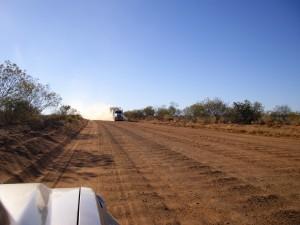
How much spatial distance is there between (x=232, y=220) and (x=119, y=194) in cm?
280

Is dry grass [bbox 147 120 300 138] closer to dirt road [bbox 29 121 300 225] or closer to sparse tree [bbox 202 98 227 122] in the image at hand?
dirt road [bbox 29 121 300 225]

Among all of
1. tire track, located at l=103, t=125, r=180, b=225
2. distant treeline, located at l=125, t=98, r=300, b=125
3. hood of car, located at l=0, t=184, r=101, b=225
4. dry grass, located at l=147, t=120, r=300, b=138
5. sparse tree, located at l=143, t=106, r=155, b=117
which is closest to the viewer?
hood of car, located at l=0, t=184, r=101, b=225

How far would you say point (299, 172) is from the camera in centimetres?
986

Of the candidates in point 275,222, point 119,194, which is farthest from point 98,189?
point 275,222

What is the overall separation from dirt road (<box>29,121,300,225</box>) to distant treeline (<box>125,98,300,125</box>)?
3103 cm

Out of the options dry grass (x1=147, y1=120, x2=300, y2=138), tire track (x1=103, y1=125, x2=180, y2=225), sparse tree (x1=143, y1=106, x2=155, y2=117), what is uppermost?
sparse tree (x1=143, y1=106, x2=155, y2=117)

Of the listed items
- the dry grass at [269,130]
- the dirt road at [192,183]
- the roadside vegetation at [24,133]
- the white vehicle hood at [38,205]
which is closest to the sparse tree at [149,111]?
the roadside vegetation at [24,133]

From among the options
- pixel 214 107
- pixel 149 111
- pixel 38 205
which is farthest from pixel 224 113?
pixel 38 205

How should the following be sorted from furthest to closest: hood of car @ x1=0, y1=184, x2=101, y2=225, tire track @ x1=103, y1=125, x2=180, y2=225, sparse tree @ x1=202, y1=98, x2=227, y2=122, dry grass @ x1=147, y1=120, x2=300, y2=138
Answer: sparse tree @ x1=202, y1=98, x2=227, y2=122 < dry grass @ x1=147, y1=120, x2=300, y2=138 < tire track @ x1=103, y1=125, x2=180, y2=225 < hood of car @ x1=0, y1=184, x2=101, y2=225

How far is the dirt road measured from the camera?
6.28 m

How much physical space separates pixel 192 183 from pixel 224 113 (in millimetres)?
63479

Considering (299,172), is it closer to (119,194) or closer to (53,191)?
(119,194)

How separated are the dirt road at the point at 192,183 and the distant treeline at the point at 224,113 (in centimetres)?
3103

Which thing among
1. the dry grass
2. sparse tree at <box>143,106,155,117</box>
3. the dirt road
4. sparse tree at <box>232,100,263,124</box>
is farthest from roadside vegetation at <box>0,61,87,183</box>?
sparse tree at <box>143,106,155,117</box>
